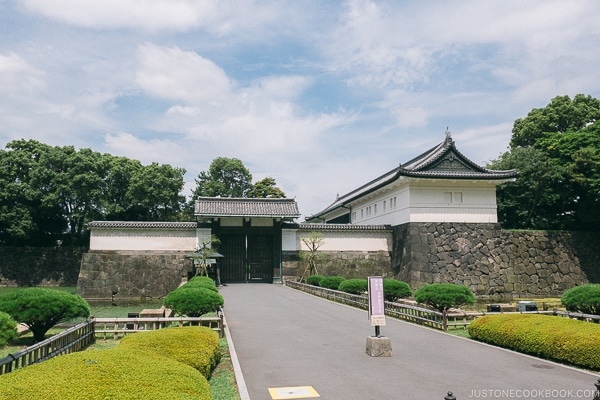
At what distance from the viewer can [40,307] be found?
385 inches

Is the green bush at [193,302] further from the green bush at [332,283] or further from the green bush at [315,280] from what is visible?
the green bush at [315,280]

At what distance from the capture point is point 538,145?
106 ft

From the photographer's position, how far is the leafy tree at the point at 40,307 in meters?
9.66

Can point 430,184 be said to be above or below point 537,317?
above

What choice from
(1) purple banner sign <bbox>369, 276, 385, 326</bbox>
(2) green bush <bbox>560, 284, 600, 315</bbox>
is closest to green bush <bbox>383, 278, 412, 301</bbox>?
(2) green bush <bbox>560, 284, 600, 315</bbox>

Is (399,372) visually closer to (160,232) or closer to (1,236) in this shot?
(160,232)

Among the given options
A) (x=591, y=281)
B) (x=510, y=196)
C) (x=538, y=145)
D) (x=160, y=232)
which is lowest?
(x=591, y=281)

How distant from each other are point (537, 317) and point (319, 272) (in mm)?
19080

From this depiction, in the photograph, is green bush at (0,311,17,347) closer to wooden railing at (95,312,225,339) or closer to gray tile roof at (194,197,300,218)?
wooden railing at (95,312,225,339)

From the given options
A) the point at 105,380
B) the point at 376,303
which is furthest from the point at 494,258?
the point at 105,380

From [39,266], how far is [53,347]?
3377 centimetres

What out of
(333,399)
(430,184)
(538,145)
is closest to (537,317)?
(333,399)

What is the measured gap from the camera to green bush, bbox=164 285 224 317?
451 inches

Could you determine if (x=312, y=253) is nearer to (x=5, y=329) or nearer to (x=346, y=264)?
(x=346, y=264)
